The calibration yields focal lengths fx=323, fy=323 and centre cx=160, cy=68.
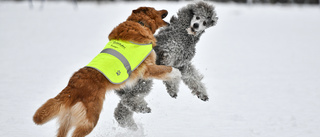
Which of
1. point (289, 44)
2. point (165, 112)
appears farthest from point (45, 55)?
point (289, 44)

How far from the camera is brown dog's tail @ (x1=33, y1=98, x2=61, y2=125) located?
9.95 ft

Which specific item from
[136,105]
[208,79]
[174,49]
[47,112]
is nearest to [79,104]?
[47,112]

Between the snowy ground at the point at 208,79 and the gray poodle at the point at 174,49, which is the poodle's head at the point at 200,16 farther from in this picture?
the snowy ground at the point at 208,79

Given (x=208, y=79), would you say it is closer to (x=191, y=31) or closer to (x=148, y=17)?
(x=191, y=31)

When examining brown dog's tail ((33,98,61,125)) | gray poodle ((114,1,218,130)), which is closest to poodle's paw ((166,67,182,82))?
gray poodle ((114,1,218,130))

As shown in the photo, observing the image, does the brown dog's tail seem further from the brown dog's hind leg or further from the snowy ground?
the snowy ground

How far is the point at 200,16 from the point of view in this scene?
182 inches

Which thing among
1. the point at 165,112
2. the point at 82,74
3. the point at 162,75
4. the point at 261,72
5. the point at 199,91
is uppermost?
the point at 82,74

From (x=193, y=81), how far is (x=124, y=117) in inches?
45.3

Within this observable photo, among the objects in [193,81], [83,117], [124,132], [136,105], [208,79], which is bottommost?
[208,79]

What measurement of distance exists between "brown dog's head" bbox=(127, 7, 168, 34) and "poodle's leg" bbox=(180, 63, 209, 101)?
0.92 m

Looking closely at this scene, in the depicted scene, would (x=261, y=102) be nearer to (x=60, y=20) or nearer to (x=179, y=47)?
(x=179, y=47)

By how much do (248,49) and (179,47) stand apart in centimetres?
795

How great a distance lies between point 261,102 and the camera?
5.87 meters
